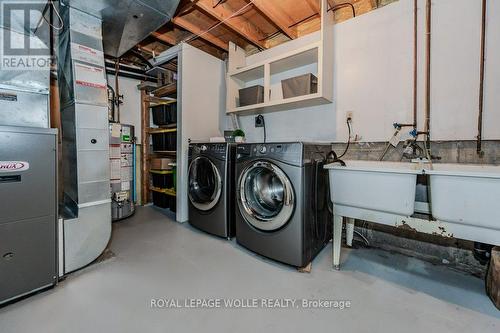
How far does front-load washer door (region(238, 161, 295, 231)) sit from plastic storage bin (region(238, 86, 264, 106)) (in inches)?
41.9

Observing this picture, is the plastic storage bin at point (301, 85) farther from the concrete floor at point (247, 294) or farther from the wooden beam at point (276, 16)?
the concrete floor at point (247, 294)

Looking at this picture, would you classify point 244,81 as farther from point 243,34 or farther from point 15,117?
point 15,117

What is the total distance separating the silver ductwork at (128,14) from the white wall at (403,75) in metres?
1.67

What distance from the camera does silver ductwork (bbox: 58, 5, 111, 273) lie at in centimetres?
167

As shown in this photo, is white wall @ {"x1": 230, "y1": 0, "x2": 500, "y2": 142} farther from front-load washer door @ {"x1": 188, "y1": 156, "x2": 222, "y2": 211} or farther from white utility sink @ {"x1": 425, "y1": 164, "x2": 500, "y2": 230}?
front-load washer door @ {"x1": 188, "y1": 156, "x2": 222, "y2": 211}

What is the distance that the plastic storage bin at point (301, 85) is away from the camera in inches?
89.0

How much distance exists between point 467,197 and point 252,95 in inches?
84.7

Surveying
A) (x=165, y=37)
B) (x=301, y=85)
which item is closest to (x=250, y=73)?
(x=301, y=85)

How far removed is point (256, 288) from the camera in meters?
1.53

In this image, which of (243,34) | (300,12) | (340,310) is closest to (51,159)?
(340,310)

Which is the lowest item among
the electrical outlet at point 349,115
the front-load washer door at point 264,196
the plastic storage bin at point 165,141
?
the front-load washer door at point 264,196

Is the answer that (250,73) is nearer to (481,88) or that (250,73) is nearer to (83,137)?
(83,137)

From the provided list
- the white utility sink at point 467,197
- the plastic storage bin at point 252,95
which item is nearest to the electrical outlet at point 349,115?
the plastic storage bin at point 252,95

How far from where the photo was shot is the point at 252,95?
106 inches
